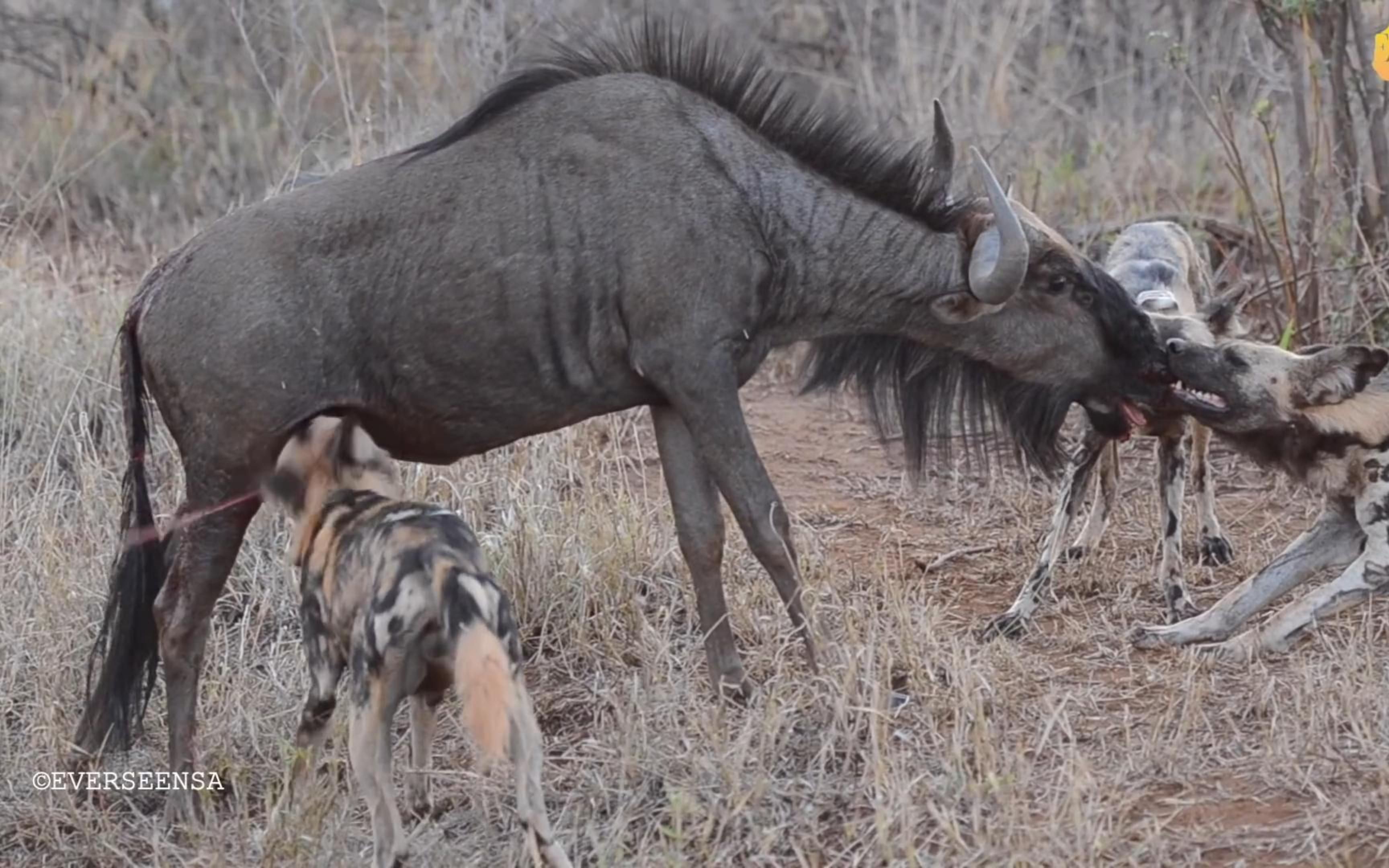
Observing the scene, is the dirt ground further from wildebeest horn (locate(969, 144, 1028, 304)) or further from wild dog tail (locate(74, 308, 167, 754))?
wildebeest horn (locate(969, 144, 1028, 304))

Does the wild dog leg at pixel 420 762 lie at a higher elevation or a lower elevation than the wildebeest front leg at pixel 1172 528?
lower

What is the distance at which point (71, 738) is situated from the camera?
557 centimetres

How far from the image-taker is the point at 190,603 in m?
5.28

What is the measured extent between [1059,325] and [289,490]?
229 cm

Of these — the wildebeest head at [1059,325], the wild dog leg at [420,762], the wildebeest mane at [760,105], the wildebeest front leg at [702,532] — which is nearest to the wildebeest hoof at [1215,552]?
the wildebeest head at [1059,325]

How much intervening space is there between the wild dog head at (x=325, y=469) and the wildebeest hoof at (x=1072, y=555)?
274 centimetres

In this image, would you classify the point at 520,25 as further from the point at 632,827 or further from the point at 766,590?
the point at 632,827

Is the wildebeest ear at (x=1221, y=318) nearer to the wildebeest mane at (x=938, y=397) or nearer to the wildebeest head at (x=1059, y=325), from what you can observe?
the wildebeest head at (x=1059, y=325)

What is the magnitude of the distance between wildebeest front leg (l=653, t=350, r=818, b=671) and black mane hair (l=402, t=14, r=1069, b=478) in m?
0.52

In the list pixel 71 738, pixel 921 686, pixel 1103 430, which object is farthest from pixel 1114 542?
pixel 71 738

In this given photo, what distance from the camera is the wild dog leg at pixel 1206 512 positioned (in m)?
6.95

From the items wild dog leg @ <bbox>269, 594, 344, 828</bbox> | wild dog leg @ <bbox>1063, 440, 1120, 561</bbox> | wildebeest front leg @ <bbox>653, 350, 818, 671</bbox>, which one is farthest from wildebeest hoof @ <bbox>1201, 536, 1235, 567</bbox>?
wild dog leg @ <bbox>269, 594, 344, 828</bbox>
